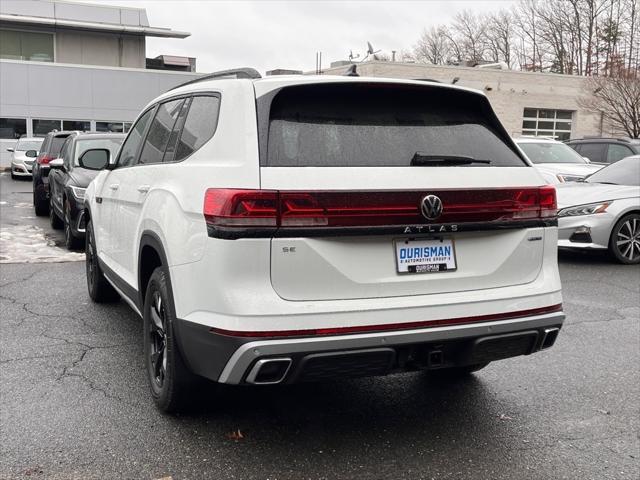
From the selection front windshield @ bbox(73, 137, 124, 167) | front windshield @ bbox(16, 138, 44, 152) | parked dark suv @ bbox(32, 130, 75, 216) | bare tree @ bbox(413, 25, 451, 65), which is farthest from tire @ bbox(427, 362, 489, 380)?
bare tree @ bbox(413, 25, 451, 65)

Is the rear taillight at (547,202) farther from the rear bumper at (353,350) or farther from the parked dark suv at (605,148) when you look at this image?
the parked dark suv at (605,148)

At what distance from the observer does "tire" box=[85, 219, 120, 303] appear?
6.18 meters

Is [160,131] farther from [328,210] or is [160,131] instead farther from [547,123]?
[547,123]

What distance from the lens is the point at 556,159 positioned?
14203 millimetres

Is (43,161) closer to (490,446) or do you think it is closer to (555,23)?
(490,446)

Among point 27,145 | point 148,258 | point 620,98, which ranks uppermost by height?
point 620,98

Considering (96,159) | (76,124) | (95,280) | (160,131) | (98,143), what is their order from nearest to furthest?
(160,131)
(96,159)
(95,280)
(98,143)
(76,124)

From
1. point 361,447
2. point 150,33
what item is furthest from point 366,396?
point 150,33

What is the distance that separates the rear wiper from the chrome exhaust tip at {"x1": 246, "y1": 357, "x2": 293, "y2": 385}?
1.12 metres

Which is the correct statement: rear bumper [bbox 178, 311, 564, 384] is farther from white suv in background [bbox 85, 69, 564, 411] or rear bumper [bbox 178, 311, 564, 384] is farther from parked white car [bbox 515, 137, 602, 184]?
parked white car [bbox 515, 137, 602, 184]

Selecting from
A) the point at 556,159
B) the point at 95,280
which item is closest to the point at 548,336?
the point at 95,280

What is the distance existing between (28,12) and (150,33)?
6378mm

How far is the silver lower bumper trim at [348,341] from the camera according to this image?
9.61 feet

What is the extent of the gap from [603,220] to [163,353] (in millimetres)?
6907
